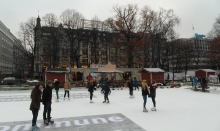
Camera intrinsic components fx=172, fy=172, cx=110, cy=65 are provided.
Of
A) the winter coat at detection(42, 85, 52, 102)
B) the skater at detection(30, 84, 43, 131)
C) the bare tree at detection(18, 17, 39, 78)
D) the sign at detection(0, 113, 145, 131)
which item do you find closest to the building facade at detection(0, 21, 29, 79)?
the bare tree at detection(18, 17, 39, 78)

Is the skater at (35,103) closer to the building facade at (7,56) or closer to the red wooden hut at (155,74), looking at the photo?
the red wooden hut at (155,74)

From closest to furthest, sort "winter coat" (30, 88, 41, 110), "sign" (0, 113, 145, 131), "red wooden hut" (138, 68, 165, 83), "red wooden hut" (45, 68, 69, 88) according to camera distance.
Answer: "winter coat" (30, 88, 41, 110)
"sign" (0, 113, 145, 131)
"red wooden hut" (45, 68, 69, 88)
"red wooden hut" (138, 68, 165, 83)

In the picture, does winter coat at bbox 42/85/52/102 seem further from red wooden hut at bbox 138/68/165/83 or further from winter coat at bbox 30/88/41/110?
red wooden hut at bbox 138/68/165/83

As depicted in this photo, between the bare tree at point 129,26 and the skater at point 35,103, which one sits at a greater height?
the bare tree at point 129,26

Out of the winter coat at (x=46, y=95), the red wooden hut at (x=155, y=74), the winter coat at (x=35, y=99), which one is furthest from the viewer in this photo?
the red wooden hut at (x=155, y=74)

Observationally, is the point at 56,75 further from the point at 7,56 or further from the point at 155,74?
the point at 7,56

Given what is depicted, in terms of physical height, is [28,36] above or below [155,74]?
above

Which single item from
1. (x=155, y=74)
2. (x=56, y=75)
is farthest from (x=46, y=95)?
→ (x=155, y=74)

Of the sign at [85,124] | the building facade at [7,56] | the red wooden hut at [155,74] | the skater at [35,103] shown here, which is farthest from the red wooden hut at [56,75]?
the building facade at [7,56]

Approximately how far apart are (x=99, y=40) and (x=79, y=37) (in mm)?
7500

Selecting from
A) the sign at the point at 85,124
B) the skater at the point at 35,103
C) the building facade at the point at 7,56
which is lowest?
the sign at the point at 85,124

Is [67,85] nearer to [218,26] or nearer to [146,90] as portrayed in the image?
[146,90]

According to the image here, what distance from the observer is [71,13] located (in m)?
40.4

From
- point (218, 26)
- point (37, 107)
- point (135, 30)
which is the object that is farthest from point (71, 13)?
point (37, 107)
